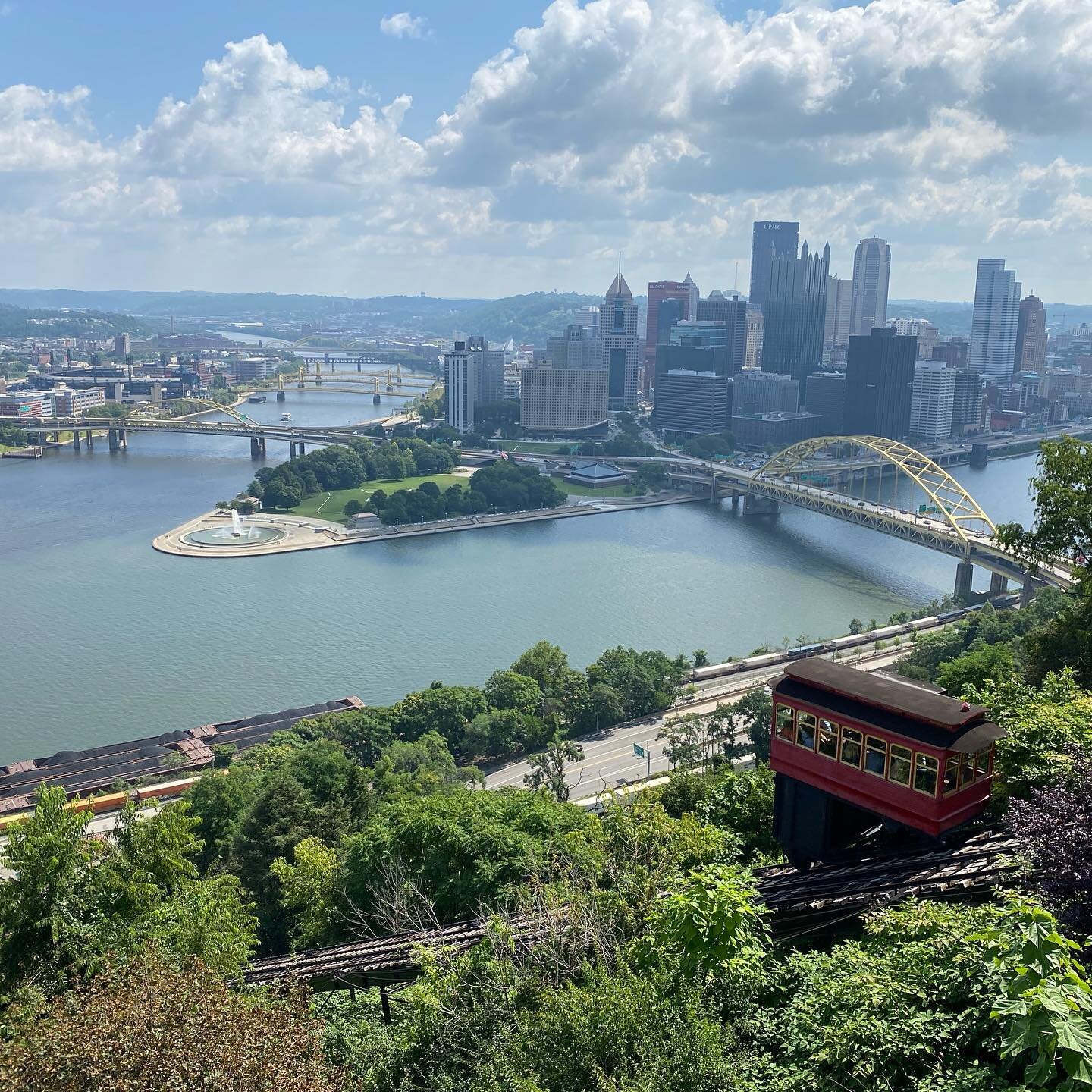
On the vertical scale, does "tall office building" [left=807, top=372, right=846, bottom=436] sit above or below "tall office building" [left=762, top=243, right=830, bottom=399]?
below

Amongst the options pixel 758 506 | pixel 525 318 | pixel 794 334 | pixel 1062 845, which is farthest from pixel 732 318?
pixel 525 318

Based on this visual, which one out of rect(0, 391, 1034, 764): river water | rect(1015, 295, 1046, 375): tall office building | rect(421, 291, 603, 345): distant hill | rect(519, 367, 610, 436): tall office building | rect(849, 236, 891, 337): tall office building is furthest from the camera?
rect(421, 291, 603, 345): distant hill

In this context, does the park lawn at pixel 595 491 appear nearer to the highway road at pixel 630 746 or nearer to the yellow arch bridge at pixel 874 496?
the yellow arch bridge at pixel 874 496

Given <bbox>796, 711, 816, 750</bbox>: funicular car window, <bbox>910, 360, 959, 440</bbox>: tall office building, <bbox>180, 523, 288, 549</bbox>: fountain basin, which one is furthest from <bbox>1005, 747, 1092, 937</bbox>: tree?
<bbox>910, 360, 959, 440</bbox>: tall office building

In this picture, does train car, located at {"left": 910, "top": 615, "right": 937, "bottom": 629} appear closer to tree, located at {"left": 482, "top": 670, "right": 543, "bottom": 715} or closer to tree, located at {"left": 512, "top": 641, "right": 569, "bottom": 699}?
tree, located at {"left": 512, "top": 641, "right": 569, "bottom": 699}

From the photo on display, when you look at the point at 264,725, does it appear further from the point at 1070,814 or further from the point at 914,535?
the point at 914,535

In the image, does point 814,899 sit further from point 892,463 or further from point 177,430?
point 177,430

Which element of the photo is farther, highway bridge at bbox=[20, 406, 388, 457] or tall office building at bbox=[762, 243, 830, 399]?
tall office building at bbox=[762, 243, 830, 399]
